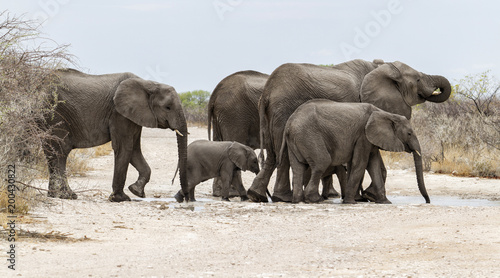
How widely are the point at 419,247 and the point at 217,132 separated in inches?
312

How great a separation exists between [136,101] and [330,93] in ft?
10.8

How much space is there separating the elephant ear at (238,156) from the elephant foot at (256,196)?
42 cm

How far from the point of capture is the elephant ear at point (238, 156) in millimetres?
13633

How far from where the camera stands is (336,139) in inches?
504

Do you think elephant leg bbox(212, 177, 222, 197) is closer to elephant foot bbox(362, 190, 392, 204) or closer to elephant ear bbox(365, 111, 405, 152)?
elephant foot bbox(362, 190, 392, 204)

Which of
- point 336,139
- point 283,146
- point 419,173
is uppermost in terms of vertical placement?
point 336,139

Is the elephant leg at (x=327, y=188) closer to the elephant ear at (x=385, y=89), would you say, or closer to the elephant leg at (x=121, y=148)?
the elephant ear at (x=385, y=89)

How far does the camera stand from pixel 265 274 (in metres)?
7.09

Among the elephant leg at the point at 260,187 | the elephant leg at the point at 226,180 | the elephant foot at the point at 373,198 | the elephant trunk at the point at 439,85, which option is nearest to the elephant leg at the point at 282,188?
the elephant leg at the point at 260,187

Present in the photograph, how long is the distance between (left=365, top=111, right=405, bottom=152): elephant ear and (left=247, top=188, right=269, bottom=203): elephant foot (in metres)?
2.06

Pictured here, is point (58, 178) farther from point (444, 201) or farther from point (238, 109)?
point (444, 201)

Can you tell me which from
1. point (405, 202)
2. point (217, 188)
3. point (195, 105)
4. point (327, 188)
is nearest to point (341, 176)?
point (327, 188)

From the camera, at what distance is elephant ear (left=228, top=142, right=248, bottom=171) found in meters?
13.6

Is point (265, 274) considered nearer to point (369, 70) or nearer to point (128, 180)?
point (369, 70)
